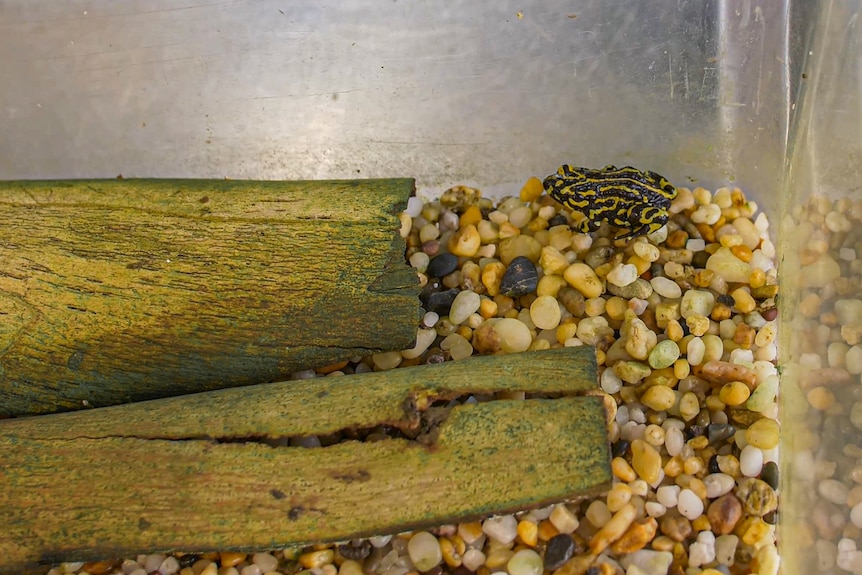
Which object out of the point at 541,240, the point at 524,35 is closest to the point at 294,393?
the point at 541,240

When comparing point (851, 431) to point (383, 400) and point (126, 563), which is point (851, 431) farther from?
point (126, 563)

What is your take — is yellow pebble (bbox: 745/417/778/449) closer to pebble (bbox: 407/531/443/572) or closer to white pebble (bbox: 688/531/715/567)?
white pebble (bbox: 688/531/715/567)

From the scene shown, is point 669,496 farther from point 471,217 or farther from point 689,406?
point 471,217

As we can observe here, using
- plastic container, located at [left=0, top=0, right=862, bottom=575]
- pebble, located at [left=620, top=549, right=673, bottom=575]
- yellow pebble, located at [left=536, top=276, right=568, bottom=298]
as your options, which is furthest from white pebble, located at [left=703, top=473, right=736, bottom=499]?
plastic container, located at [left=0, top=0, right=862, bottom=575]

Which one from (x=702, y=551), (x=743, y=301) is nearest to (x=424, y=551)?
(x=702, y=551)

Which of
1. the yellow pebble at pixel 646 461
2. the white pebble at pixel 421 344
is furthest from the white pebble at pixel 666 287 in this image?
the white pebble at pixel 421 344

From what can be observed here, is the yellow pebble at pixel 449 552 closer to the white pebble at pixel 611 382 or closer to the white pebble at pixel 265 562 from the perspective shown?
the white pebble at pixel 265 562
